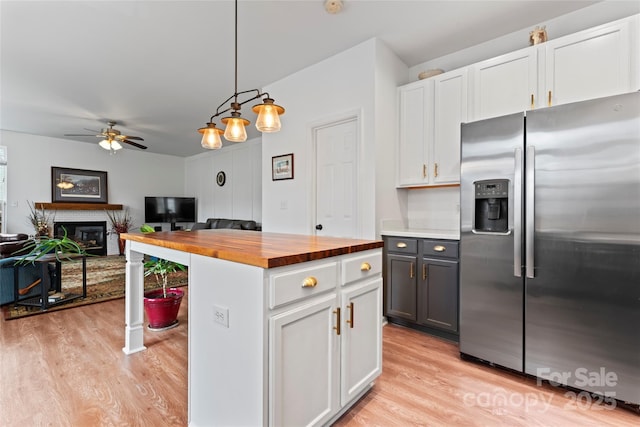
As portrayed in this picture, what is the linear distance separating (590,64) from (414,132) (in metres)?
1.35

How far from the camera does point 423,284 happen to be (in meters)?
2.68

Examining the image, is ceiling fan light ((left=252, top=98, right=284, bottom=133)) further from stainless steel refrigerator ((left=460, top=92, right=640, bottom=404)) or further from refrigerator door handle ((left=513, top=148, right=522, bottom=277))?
refrigerator door handle ((left=513, top=148, right=522, bottom=277))

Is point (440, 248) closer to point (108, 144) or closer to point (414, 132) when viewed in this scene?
point (414, 132)

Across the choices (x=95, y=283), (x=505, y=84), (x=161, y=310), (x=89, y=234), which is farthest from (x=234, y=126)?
(x=89, y=234)

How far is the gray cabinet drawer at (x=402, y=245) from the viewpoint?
107 inches

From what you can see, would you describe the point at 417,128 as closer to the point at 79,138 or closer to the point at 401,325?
the point at 401,325

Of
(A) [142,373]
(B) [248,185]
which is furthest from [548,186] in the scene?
(B) [248,185]

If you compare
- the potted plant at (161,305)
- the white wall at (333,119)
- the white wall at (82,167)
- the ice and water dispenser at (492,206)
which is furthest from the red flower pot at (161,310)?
the white wall at (82,167)

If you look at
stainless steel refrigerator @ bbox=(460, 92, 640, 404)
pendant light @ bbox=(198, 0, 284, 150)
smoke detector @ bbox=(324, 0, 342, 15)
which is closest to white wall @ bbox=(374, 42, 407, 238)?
smoke detector @ bbox=(324, 0, 342, 15)

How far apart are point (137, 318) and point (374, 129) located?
2.57 m

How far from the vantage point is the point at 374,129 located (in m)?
2.86

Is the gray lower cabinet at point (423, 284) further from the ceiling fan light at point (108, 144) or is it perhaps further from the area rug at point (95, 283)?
the ceiling fan light at point (108, 144)

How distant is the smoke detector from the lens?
2.30 metres

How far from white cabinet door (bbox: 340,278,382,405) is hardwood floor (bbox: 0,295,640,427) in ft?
0.60
